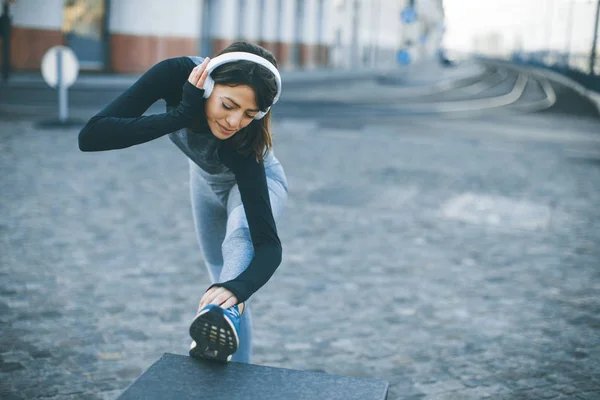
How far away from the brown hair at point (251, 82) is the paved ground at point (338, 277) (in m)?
1.50

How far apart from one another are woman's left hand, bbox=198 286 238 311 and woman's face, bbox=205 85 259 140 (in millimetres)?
583

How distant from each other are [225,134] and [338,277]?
9.76 ft

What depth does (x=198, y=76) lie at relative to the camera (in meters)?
2.50

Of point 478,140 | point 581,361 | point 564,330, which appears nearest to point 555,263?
point 564,330

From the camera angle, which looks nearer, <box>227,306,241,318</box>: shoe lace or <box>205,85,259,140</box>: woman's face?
<box>227,306,241,318</box>: shoe lace

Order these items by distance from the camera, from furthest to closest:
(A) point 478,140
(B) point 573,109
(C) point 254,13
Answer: (C) point 254,13, (B) point 573,109, (A) point 478,140

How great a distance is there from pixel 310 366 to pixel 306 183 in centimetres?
538

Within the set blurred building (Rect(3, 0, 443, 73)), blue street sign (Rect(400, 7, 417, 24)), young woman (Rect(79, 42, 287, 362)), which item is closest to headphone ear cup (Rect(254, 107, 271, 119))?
young woman (Rect(79, 42, 287, 362))

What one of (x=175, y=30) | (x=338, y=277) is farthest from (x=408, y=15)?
(x=338, y=277)

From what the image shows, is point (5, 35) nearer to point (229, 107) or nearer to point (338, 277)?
point (338, 277)

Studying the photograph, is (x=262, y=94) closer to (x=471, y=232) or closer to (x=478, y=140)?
(x=471, y=232)

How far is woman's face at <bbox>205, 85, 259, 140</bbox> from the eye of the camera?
2572 mm

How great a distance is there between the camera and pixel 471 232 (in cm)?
700

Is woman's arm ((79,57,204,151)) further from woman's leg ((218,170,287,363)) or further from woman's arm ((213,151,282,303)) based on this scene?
woman's leg ((218,170,287,363))
